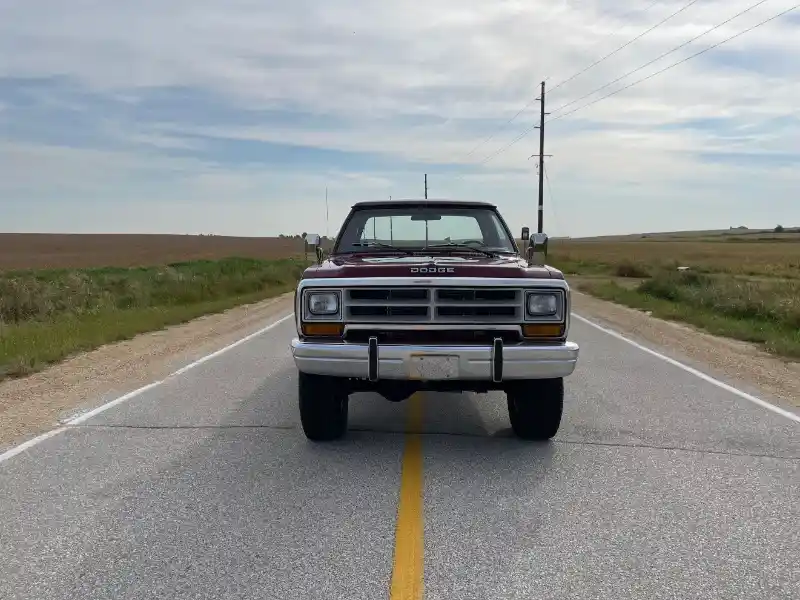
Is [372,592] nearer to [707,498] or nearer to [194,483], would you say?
[194,483]

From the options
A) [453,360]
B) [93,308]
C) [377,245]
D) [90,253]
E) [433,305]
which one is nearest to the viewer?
[453,360]

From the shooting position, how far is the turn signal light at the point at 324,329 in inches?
218

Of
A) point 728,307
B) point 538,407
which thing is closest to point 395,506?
point 538,407

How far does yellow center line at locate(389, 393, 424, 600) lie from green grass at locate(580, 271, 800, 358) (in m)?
8.44

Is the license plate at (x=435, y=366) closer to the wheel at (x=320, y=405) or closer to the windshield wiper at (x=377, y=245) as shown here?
the wheel at (x=320, y=405)

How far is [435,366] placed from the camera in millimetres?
5273

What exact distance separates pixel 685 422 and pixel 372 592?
4.40m

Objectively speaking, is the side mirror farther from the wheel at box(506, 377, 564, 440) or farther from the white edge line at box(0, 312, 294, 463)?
the white edge line at box(0, 312, 294, 463)

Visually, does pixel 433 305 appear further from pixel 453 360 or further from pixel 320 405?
pixel 320 405

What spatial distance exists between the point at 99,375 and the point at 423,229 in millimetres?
4711

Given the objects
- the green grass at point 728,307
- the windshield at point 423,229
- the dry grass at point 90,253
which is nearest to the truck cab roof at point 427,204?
the windshield at point 423,229

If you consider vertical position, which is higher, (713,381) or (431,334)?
(431,334)

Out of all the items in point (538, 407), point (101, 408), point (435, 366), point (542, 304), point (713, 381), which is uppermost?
point (542, 304)

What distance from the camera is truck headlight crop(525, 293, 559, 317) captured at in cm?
551
